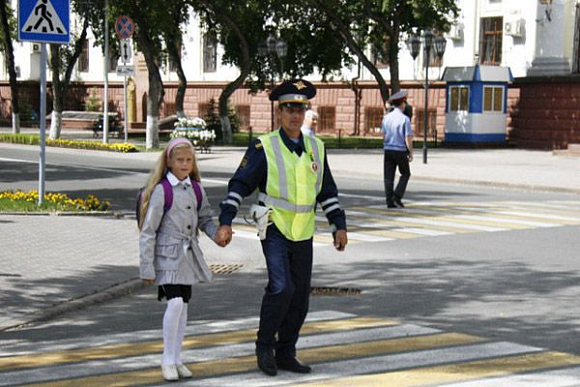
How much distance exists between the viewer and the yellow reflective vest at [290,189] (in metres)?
6.62

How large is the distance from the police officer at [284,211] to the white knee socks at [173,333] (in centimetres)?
51

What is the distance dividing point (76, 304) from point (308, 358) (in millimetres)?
2785

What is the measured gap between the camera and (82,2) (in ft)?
129

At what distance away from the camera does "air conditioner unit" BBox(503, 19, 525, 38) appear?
43938 mm

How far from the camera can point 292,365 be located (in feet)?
21.9

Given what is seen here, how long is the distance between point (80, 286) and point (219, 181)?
13468 mm

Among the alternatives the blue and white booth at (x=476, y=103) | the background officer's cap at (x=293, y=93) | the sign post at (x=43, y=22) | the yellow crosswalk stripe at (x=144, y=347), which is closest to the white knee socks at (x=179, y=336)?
the yellow crosswalk stripe at (x=144, y=347)

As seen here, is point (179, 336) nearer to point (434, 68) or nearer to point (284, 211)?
point (284, 211)

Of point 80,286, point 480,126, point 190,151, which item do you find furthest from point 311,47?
point 190,151

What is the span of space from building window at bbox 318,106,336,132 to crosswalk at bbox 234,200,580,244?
35.6 meters

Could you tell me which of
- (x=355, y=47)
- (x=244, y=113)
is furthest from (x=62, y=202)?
(x=244, y=113)

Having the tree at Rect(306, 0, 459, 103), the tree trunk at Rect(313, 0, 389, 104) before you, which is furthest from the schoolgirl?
the tree trunk at Rect(313, 0, 389, 104)

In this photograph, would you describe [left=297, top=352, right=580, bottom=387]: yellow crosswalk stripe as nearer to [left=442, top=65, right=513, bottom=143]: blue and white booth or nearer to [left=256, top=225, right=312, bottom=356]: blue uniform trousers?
[left=256, top=225, right=312, bottom=356]: blue uniform trousers

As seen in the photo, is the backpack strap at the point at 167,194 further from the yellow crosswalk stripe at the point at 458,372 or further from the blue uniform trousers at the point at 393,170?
the blue uniform trousers at the point at 393,170
